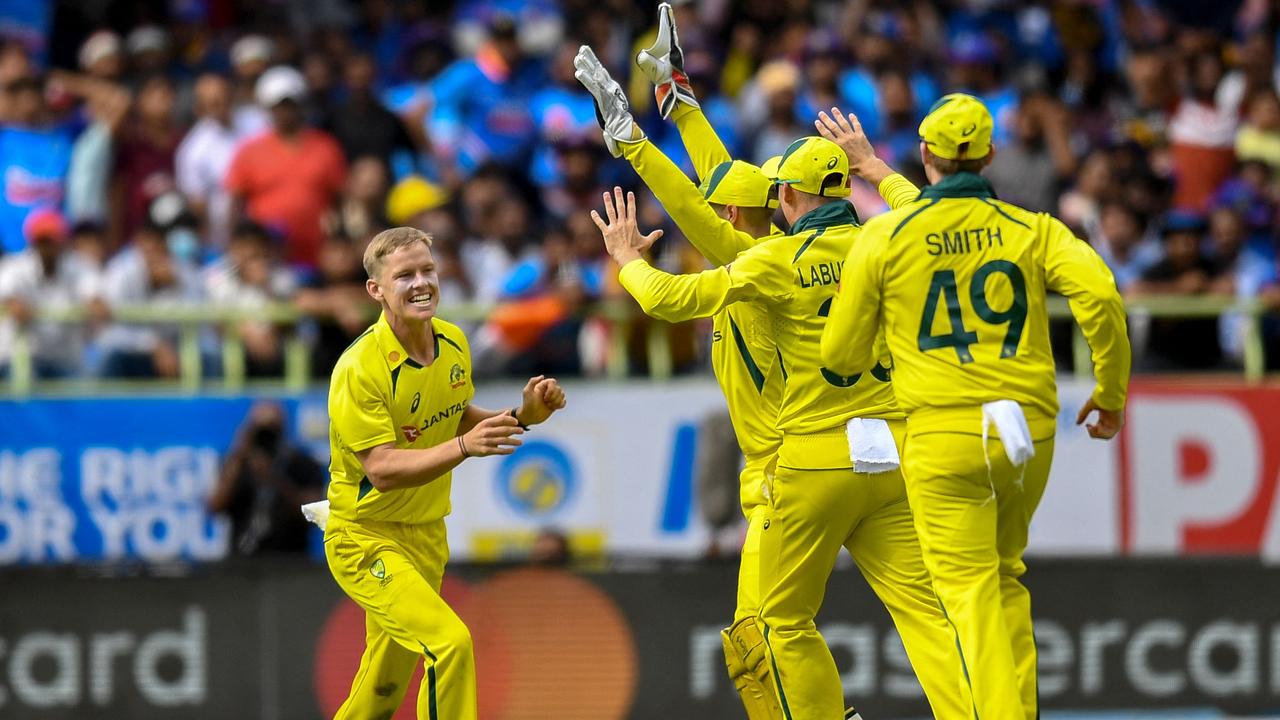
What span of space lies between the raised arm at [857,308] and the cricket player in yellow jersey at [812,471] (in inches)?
20.2

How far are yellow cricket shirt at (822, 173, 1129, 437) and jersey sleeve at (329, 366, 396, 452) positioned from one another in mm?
2084

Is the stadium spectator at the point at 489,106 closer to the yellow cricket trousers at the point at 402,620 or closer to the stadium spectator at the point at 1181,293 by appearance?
the stadium spectator at the point at 1181,293

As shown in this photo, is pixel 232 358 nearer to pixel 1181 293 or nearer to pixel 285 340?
pixel 285 340

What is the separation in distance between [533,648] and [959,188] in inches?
227

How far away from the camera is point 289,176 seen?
15.6 metres

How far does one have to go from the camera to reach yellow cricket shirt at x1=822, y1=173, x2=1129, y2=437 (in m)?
8.62

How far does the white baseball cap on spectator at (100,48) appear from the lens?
659 inches

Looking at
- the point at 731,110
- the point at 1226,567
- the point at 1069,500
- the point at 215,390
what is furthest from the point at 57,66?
the point at 1226,567

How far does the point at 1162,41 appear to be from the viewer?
58.4 ft

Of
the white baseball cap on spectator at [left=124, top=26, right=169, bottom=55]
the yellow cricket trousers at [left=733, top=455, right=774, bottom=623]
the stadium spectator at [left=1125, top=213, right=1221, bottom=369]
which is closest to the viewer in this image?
the yellow cricket trousers at [left=733, top=455, right=774, bottom=623]

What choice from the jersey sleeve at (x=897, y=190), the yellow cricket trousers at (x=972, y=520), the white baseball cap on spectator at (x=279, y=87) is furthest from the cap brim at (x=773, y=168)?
the white baseball cap on spectator at (x=279, y=87)

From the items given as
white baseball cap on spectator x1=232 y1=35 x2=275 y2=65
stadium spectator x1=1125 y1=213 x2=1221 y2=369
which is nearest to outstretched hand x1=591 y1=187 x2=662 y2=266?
stadium spectator x1=1125 y1=213 x2=1221 y2=369

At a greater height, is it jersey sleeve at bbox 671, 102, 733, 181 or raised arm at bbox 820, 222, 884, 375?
jersey sleeve at bbox 671, 102, 733, 181

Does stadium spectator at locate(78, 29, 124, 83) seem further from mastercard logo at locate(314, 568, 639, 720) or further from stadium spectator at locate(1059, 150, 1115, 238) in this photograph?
stadium spectator at locate(1059, 150, 1115, 238)
